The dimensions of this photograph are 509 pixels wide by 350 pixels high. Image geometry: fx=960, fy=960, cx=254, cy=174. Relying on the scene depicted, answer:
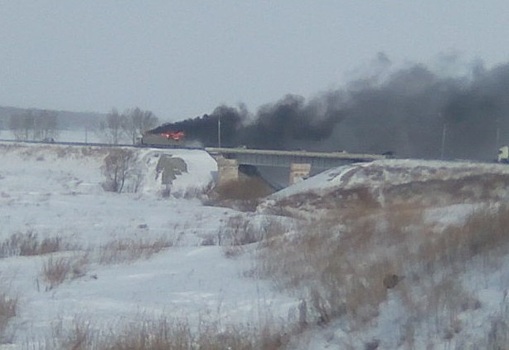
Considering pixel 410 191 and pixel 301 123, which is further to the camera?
pixel 301 123

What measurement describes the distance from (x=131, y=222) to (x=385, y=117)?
203 feet

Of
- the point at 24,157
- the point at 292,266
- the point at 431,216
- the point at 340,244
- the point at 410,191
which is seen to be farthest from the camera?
the point at 24,157

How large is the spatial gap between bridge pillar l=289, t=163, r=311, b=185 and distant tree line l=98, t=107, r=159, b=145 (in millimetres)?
55782

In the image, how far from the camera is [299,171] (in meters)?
77.4

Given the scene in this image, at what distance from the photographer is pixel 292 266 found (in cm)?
1510

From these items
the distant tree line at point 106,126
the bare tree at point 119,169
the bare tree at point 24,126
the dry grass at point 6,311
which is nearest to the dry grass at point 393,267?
the dry grass at point 6,311

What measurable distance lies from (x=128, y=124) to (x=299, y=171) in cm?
6084

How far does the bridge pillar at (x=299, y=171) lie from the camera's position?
252ft

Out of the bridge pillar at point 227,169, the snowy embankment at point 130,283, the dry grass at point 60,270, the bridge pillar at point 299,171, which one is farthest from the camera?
the bridge pillar at point 299,171

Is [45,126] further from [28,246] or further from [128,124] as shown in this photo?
[28,246]

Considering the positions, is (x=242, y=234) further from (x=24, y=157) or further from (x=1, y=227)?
(x=24, y=157)

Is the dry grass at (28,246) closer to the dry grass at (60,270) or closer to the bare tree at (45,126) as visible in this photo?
the dry grass at (60,270)

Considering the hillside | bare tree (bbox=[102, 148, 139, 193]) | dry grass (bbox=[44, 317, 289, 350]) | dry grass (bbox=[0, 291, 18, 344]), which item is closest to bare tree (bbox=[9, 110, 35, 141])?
bare tree (bbox=[102, 148, 139, 193])

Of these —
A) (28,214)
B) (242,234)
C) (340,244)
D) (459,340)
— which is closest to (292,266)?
(340,244)
